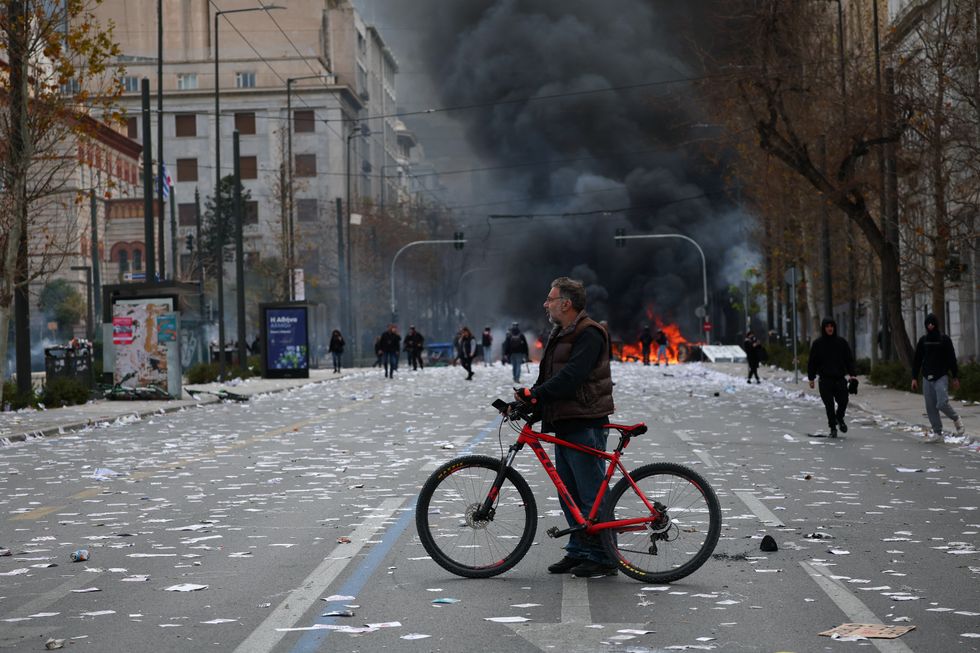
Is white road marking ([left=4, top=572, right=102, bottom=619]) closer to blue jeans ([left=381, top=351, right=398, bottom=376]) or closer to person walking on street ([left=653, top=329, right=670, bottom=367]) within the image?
blue jeans ([left=381, top=351, right=398, bottom=376])

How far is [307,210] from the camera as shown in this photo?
10925 centimetres

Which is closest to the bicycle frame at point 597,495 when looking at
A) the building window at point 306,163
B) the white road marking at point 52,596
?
the white road marking at point 52,596

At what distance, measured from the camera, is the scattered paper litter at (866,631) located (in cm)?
696

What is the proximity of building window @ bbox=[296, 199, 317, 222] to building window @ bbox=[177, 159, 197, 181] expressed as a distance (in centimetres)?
907

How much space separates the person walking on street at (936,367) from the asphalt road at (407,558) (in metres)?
0.81

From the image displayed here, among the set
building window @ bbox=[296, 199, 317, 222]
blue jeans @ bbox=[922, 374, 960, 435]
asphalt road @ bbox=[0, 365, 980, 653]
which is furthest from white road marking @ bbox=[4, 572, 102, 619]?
building window @ bbox=[296, 199, 317, 222]

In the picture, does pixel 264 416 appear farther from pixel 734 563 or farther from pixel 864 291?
pixel 864 291

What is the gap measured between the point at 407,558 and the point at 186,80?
105612 mm

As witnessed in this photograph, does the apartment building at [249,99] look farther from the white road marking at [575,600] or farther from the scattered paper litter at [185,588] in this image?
the white road marking at [575,600]

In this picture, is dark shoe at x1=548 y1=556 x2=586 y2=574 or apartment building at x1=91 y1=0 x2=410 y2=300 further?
apartment building at x1=91 y1=0 x2=410 y2=300

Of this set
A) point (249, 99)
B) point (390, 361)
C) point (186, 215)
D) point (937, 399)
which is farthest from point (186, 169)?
point (937, 399)

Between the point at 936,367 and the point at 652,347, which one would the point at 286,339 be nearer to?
the point at 652,347

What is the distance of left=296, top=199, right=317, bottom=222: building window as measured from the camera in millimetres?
108812

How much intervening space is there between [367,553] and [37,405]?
22.7 m
